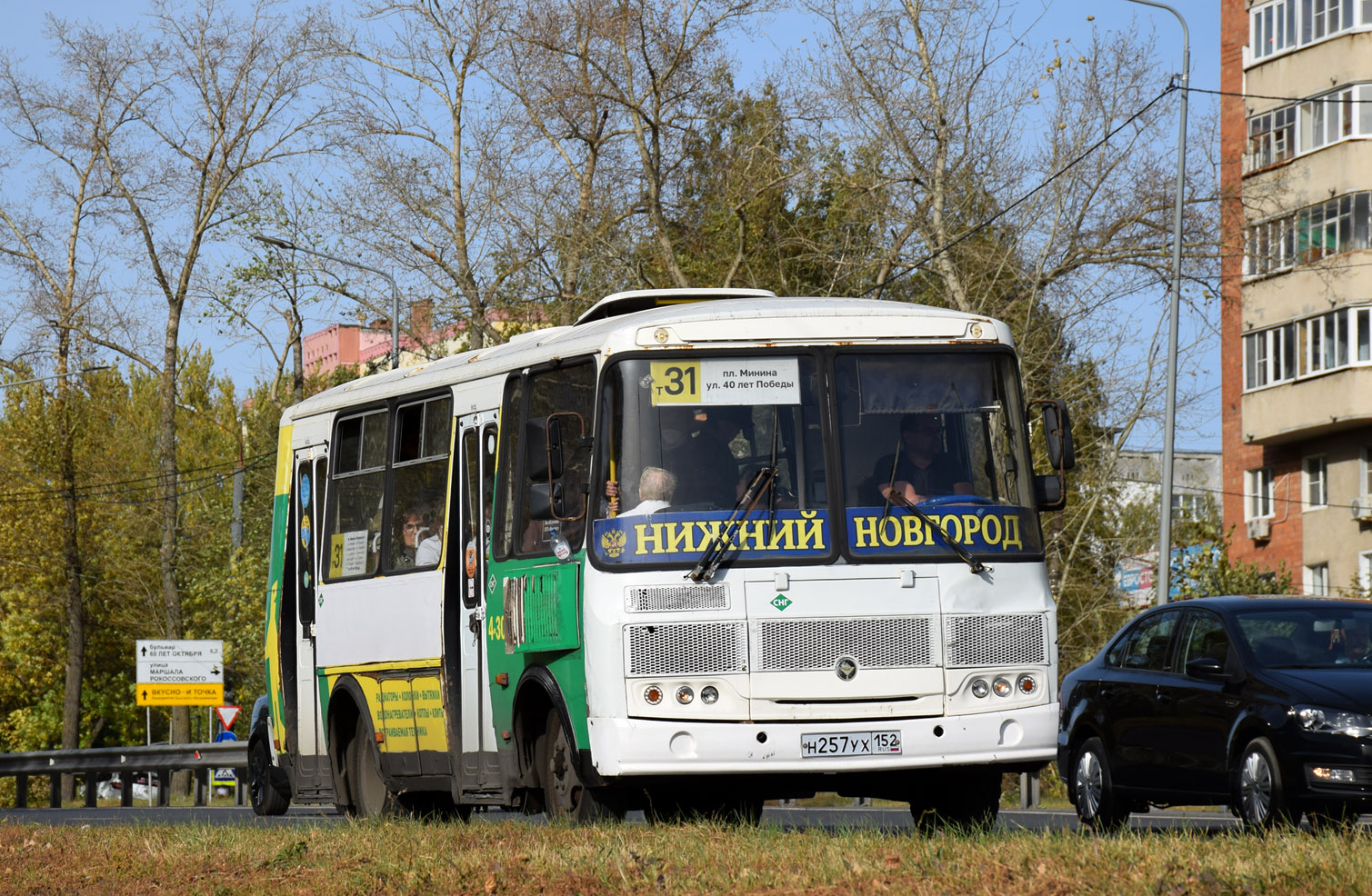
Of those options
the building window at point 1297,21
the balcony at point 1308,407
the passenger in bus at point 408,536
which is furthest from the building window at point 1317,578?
the passenger in bus at point 408,536

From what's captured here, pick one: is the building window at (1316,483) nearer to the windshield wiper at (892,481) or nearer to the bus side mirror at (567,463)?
the windshield wiper at (892,481)

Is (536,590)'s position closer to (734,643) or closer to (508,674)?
(508,674)

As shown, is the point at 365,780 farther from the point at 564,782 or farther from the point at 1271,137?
the point at 1271,137

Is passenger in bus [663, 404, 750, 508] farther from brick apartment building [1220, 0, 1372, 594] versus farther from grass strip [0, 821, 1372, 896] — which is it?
brick apartment building [1220, 0, 1372, 594]

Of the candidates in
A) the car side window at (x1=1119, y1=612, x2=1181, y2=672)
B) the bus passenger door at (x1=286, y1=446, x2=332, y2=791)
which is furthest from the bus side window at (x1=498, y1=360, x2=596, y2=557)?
the car side window at (x1=1119, y1=612, x2=1181, y2=672)

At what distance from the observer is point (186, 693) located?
42.3 meters

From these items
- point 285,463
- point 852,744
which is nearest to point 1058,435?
point 852,744

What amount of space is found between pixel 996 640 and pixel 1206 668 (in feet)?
8.14

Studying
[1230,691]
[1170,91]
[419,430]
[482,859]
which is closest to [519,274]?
[1170,91]

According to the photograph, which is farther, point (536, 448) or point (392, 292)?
point (392, 292)

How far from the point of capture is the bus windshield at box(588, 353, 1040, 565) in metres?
11.5

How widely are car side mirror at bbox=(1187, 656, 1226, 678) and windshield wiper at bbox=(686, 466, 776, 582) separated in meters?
3.59

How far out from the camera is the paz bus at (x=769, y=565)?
11.4 m

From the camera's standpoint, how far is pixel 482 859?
9.82 m
